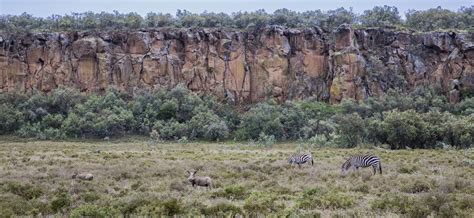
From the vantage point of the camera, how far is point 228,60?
94.0 metres

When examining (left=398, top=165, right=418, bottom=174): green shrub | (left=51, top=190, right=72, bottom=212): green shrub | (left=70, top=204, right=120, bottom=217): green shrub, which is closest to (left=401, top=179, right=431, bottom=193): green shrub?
(left=398, top=165, right=418, bottom=174): green shrub

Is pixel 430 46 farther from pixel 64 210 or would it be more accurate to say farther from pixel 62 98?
A: pixel 64 210

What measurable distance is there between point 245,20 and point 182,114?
27.8m

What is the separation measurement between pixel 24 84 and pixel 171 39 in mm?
27597

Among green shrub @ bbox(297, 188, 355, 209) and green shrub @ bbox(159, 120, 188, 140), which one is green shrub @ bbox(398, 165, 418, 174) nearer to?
green shrub @ bbox(297, 188, 355, 209)

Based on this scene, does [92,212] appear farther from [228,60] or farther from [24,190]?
[228,60]

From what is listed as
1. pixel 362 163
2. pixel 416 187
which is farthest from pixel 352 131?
pixel 416 187

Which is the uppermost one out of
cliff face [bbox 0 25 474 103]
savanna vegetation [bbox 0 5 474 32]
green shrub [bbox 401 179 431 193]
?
savanna vegetation [bbox 0 5 474 32]

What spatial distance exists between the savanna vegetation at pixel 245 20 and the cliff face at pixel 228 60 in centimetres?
502

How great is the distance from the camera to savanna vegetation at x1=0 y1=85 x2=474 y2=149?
7300cm

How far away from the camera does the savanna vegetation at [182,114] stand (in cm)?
7300

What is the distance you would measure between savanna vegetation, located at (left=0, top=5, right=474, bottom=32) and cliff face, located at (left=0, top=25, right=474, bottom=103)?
502cm

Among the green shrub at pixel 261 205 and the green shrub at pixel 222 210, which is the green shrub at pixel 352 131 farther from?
the green shrub at pixel 222 210

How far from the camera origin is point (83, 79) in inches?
3664
